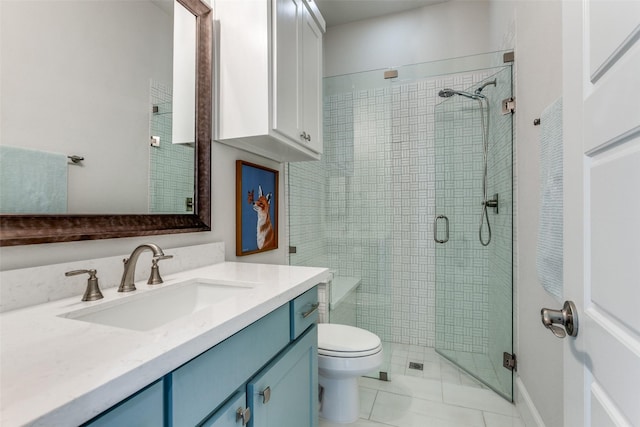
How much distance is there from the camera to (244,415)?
2.47 ft

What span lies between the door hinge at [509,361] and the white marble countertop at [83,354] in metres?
1.76

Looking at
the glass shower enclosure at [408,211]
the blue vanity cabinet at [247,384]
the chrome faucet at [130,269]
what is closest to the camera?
the blue vanity cabinet at [247,384]

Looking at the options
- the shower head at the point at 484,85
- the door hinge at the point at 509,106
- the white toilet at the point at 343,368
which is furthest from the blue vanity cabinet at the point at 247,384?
the shower head at the point at 484,85

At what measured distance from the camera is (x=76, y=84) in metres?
0.90

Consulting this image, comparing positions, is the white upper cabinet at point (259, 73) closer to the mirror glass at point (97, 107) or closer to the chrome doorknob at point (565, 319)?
the mirror glass at point (97, 107)

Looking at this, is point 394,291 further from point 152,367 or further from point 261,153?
point 152,367

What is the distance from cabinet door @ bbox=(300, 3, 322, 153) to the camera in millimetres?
1624

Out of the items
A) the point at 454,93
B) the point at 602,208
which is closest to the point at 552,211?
the point at 602,208

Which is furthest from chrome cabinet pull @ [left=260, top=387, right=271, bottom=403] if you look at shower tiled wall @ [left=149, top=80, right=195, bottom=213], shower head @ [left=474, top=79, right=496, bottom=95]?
shower head @ [left=474, top=79, right=496, bottom=95]

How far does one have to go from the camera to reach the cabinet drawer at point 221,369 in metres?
A: 0.57

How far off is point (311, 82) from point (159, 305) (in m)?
1.39

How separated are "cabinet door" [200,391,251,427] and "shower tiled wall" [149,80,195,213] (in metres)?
0.76

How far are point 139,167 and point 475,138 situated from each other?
7.21 feet

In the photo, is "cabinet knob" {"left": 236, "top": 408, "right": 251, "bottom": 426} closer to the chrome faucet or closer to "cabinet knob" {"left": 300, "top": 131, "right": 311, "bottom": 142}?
the chrome faucet
